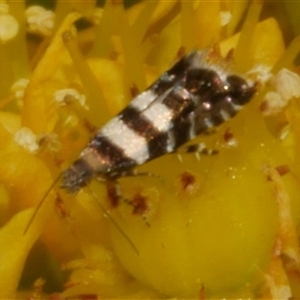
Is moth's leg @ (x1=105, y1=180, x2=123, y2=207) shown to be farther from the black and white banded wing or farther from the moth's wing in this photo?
the moth's wing

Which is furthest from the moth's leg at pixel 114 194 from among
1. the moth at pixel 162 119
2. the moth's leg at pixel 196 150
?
the moth's leg at pixel 196 150

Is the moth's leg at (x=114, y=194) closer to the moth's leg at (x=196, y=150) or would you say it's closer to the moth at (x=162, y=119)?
the moth at (x=162, y=119)

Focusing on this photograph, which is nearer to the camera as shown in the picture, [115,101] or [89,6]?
[115,101]

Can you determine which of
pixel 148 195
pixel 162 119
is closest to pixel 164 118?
pixel 162 119

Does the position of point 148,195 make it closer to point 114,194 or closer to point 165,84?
A: point 114,194

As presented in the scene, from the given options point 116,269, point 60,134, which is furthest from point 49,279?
point 60,134

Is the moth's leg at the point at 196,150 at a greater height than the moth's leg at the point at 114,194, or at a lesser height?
greater

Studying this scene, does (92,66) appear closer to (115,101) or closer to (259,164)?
(115,101)

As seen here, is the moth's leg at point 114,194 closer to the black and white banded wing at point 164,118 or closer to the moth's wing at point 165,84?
the black and white banded wing at point 164,118
